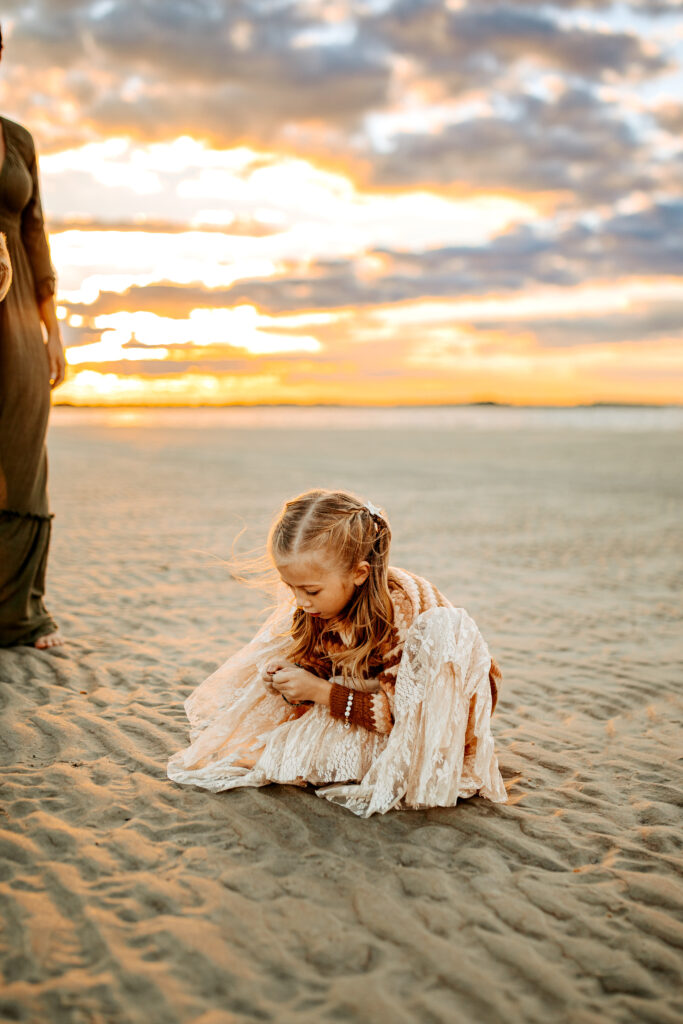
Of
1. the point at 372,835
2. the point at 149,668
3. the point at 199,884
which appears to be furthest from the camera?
the point at 149,668

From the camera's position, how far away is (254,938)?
7.63 feet

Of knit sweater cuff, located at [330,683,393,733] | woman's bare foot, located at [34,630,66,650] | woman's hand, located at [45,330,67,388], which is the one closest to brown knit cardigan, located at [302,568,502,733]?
knit sweater cuff, located at [330,683,393,733]

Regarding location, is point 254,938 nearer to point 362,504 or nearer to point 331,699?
point 331,699

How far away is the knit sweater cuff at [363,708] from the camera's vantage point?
3.04 meters

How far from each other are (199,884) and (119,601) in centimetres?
430

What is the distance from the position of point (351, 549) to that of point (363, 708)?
633mm

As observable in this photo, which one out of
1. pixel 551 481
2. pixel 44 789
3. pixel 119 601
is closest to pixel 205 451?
pixel 551 481

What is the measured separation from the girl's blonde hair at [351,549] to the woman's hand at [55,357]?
233cm

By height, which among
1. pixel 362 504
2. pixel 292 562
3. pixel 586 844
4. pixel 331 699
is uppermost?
pixel 362 504

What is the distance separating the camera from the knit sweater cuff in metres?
3.04

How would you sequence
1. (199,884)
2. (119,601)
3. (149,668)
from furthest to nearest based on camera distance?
(119,601)
(149,668)
(199,884)

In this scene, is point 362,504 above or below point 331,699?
above

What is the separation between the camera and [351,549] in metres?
3.07

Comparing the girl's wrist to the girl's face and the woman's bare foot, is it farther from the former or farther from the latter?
the woman's bare foot
